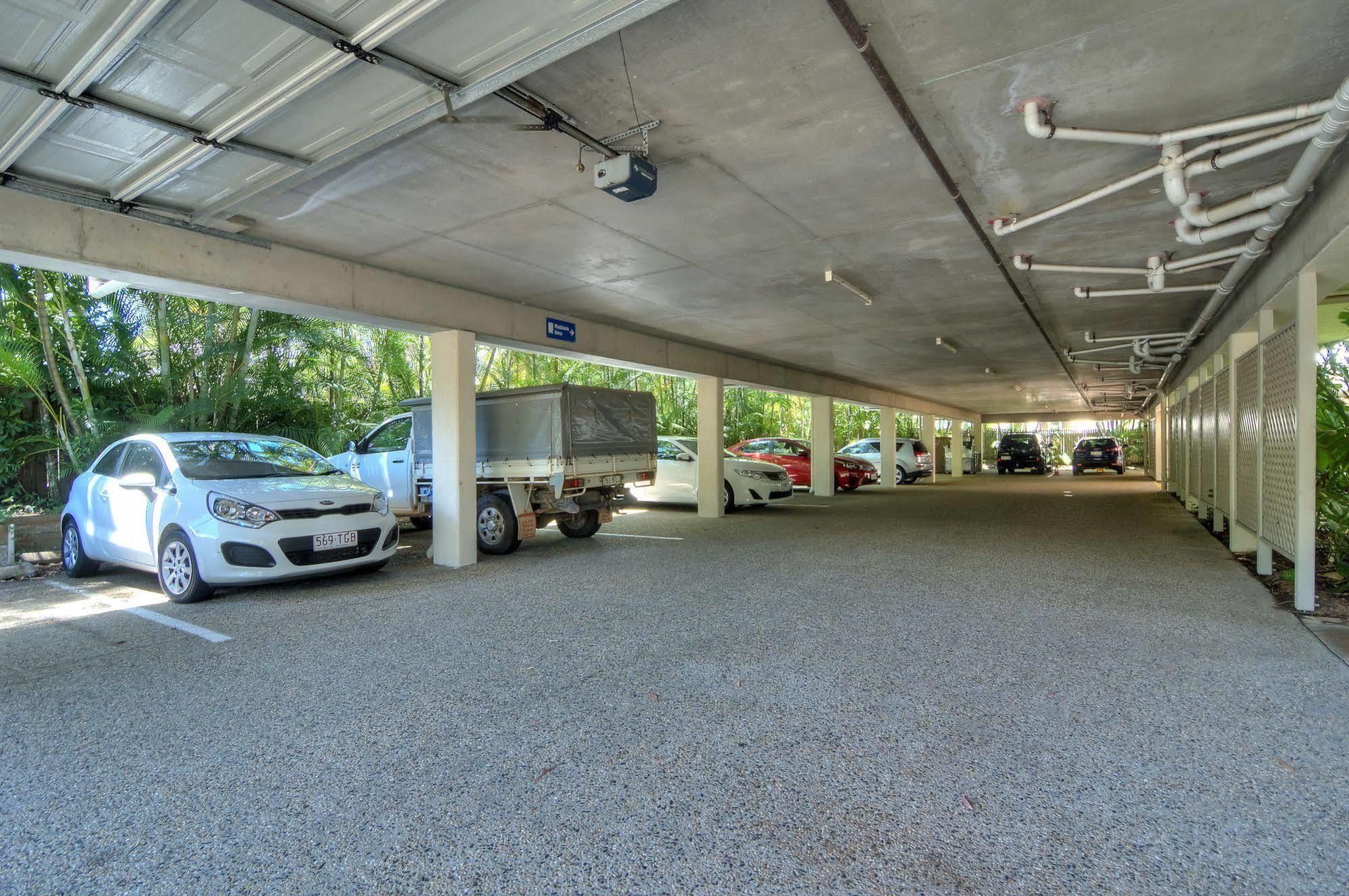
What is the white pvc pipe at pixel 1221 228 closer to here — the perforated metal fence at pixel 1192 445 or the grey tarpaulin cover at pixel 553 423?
the grey tarpaulin cover at pixel 553 423

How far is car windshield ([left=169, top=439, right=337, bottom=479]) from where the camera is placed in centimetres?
621

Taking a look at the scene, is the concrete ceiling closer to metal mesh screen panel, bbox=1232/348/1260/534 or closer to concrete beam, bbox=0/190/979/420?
concrete beam, bbox=0/190/979/420

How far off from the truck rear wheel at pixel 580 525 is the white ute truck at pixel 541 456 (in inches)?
2.7

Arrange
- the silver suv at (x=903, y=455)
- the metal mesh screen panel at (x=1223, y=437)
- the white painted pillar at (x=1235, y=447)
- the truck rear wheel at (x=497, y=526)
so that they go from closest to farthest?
the white painted pillar at (x=1235, y=447) → the metal mesh screen panel at (x=1223, y=437) → the truck rear wheel at (x=497, y=526) → the silver suv at (x=903, y=455)

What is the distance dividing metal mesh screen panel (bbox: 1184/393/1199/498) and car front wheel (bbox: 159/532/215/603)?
44.7 ft

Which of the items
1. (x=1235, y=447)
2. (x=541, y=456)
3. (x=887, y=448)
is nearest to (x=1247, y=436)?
(x=1235, y=447)

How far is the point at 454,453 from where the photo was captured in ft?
25.2

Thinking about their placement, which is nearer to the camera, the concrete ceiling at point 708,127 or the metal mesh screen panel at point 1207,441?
the concrete ceiling at point 708,127

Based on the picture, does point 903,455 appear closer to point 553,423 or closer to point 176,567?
point 553,423

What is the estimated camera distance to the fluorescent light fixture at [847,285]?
7449 millimetres

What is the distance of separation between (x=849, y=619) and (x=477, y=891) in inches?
139

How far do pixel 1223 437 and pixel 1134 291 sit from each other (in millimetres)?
2521

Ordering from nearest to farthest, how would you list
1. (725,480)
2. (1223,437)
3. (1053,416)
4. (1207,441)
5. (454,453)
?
(454,453) → (1223,437) → (1207,441) → (725,480) → (1053,416)

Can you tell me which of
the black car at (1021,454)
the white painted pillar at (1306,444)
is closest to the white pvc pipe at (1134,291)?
the white painted pillar at (1306,444)
